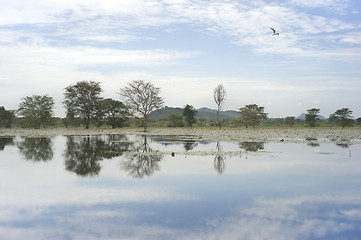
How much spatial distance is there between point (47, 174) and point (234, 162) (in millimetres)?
9028

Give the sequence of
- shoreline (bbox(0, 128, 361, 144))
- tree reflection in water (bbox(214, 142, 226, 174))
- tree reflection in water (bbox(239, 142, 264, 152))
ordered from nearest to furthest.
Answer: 1. tree reflection in water (bbox(214, 142, 226, 174))
2. tree reflection in water (bbox(239, 142, 264, 152))
3. shoreline (bbox(0, 128, 361, 144))

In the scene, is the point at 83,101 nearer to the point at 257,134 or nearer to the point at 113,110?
the point at 113,110

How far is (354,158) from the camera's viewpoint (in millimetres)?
18234

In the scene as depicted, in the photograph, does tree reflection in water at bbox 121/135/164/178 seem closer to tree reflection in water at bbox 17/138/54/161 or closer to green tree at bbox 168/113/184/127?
tree reflection in water at bbox 17/138/54/161

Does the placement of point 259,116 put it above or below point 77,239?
above

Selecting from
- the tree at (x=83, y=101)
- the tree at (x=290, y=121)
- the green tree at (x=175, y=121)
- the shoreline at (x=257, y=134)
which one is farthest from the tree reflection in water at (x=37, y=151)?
the tree at (x=290, y=121)

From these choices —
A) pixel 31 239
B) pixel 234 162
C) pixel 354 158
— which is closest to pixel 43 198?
pixel 31 239

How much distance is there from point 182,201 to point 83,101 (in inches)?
2569

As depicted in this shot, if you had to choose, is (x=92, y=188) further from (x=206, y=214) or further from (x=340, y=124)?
(x=340, y=124)

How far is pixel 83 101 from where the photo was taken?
7038 cm

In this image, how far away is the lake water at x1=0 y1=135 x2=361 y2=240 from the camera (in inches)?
273

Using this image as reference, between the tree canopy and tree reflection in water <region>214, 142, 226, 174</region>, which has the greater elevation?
the tree canopy

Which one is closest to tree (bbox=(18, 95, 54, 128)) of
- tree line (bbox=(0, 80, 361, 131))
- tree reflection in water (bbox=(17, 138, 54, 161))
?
tree line (bbox=(0, 80, 361, 131))

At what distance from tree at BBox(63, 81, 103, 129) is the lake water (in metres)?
55.7
